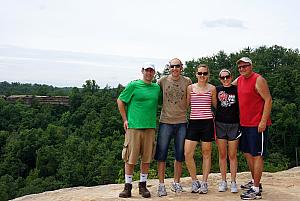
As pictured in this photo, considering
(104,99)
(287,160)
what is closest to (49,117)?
(104,99)

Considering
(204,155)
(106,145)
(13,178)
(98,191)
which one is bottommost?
(13,178)

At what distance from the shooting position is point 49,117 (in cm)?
5469

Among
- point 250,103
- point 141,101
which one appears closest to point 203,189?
point 250,103

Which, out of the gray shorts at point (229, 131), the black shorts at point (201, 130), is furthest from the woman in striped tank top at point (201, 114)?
the gray shorts at point (229, 131)

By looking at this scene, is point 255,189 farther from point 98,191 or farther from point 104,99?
point 104,99

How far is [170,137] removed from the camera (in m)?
5.57

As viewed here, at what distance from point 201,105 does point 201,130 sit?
0.31 metres

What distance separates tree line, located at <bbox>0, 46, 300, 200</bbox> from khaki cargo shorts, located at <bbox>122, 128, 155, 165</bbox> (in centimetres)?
2311

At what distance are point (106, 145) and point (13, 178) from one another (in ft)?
29.4

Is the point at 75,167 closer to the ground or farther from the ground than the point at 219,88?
closer to the ground

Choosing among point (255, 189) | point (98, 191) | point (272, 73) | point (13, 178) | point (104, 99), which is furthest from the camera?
point (104, 99)

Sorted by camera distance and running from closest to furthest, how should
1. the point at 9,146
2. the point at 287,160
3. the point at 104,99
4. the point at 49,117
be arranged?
the point at 287,160 < the point at 9,146 < the point at 104,99 < the point at 49,117

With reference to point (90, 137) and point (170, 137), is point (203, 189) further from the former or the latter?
point (90, 137)

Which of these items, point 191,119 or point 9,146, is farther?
point 9,146
